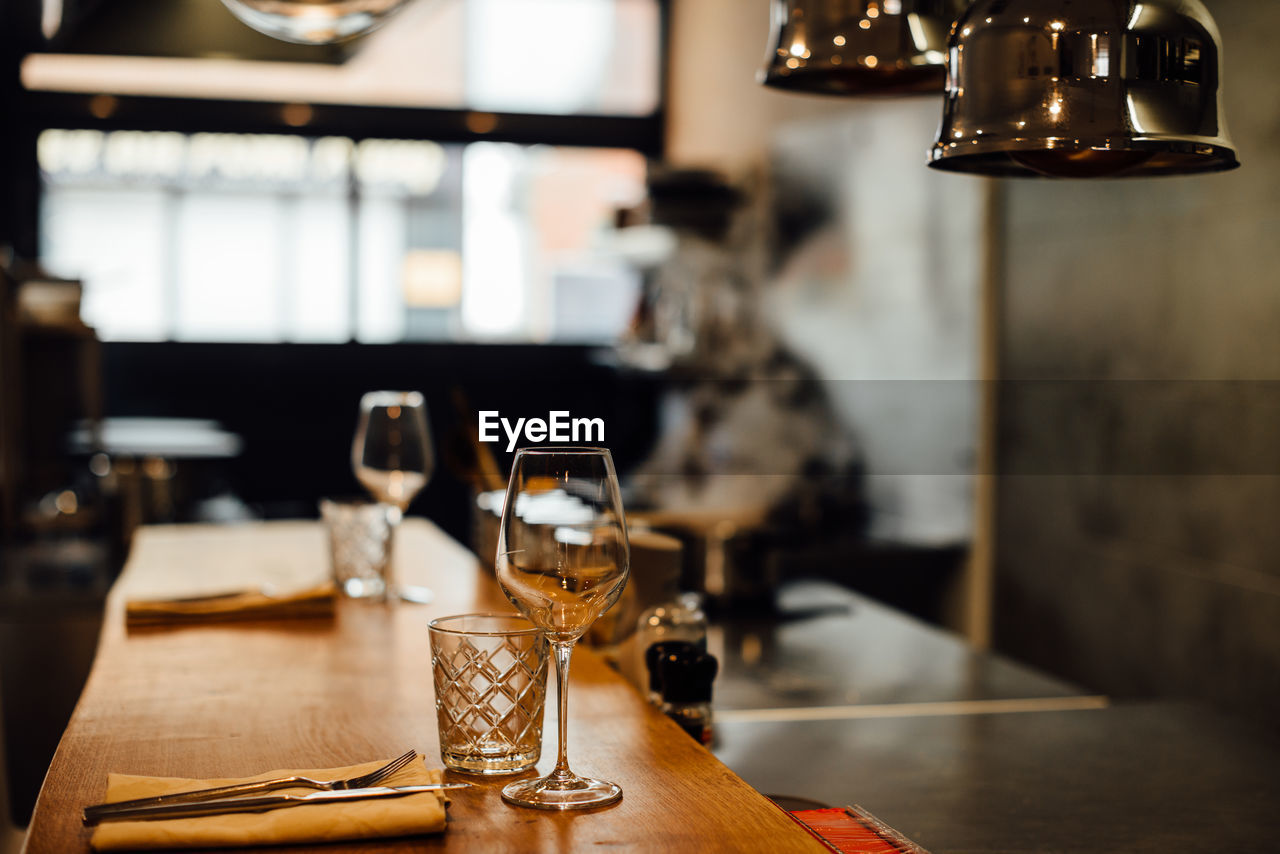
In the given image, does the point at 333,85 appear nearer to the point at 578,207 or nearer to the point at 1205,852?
the point at 578,207

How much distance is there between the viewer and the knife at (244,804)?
0.68 metres

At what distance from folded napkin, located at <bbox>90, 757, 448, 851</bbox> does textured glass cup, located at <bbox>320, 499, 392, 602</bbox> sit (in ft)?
2.32

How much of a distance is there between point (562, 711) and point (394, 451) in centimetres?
75

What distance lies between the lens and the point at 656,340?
5016mm

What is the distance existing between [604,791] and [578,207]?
204 inches

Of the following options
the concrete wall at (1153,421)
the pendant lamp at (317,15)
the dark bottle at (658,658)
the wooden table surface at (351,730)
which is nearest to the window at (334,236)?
the concrete wall at (1153,421)

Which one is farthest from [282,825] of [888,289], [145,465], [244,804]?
[888,289]

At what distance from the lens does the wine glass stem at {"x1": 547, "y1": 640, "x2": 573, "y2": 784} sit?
2.46 feet

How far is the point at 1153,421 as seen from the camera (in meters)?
2.62

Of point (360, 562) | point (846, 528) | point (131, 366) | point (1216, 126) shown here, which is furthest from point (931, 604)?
point (131, 366)

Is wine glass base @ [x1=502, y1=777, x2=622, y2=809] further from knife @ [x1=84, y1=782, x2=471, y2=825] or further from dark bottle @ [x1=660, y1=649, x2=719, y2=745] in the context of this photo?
dark bottle @ [x1=660, y1=649, x2=719, y2=745]

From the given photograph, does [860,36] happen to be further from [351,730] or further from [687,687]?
[351,730]

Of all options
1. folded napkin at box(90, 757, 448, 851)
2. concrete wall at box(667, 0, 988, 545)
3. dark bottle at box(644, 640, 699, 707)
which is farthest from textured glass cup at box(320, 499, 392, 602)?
concrete wall at box(667, 0, 988, 545)

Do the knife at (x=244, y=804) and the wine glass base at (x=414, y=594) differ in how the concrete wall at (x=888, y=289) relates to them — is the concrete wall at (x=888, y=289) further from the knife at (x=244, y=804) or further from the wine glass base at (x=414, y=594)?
the knife at (x=244, y=804)
